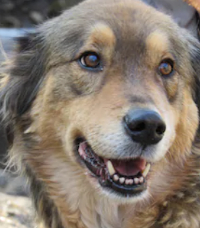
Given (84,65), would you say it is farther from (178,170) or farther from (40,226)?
(40,226)

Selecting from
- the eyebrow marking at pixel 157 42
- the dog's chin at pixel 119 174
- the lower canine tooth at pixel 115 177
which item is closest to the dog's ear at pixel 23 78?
the dog's chin at pixel 119 174

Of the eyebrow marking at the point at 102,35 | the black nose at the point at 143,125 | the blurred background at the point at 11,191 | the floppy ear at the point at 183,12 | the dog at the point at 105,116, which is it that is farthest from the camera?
the floppy ear at the point at 183,12

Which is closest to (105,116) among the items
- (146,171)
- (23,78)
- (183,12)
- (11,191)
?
(146,171)

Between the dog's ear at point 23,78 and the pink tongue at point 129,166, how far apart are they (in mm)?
951

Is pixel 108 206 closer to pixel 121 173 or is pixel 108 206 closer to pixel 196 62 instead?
pixel 121 173

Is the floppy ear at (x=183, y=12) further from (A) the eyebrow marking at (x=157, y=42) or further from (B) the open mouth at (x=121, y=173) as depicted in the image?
(B) the open mouth at (x=121, y=173)

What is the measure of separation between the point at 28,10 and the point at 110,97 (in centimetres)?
987

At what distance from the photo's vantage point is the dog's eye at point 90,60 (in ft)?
10.1

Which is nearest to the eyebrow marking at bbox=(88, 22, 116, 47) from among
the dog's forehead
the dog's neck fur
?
the dog's forehead

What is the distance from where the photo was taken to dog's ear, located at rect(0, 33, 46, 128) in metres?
3.42

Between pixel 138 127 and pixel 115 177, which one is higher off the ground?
pixel 138 127

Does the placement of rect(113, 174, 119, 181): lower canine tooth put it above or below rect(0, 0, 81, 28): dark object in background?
above

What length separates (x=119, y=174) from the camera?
283cm

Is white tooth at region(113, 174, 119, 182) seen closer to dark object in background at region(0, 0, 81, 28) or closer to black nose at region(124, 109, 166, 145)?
black nose at region(124, 109, 166, 145)
